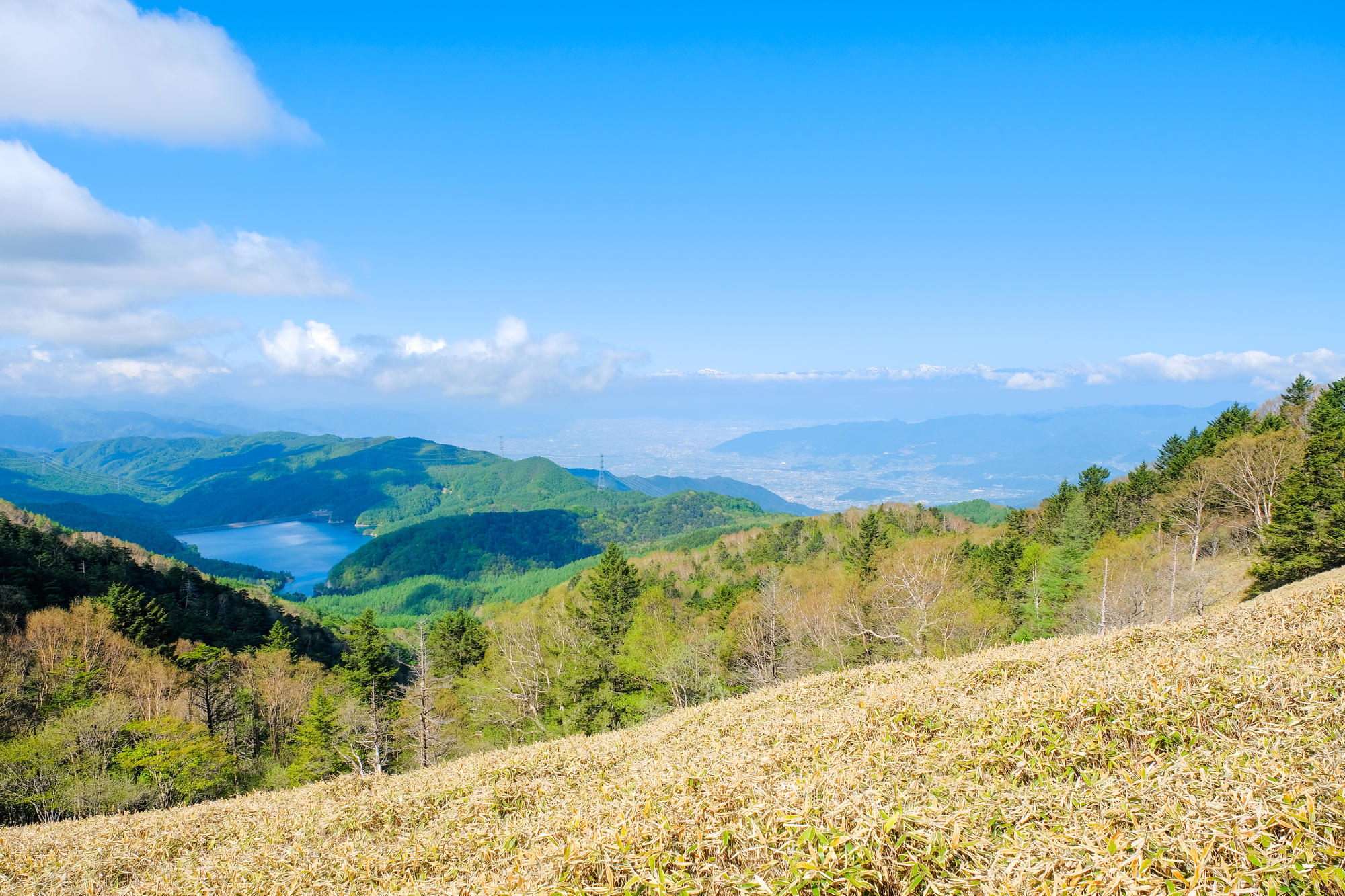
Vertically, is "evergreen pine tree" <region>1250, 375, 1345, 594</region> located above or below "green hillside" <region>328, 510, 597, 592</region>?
above

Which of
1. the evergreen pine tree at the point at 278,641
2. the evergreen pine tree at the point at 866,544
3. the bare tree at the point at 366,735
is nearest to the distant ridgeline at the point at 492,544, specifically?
the evergreen pine tree at the point at 278,641

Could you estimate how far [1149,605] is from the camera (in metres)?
26.2

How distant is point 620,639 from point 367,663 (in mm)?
13529

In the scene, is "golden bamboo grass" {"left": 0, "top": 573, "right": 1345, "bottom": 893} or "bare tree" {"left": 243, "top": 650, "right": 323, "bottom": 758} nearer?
"golden bamboo grass" {"left": 0, "top": 573, "right": 1345, "bottom": 893}

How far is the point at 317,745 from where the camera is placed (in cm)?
2706

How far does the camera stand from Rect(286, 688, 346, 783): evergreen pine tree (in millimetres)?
26094

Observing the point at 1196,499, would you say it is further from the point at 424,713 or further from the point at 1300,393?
the point at 424,713

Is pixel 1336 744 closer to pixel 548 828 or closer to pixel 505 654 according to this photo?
pixel 548 828

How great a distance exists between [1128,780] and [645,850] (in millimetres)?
2828

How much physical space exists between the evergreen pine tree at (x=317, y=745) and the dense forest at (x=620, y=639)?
0.31ft

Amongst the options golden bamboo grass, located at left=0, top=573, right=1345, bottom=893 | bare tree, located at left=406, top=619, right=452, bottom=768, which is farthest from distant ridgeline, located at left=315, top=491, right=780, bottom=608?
golden bamboo grass, located at left=0, top=573, right=1345, bottom=893

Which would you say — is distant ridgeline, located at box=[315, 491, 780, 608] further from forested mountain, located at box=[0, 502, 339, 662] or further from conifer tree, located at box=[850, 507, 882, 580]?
conifer tree, located at box=[850, 507, 882, 580]

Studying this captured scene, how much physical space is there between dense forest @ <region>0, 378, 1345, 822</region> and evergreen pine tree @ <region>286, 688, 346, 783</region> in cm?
10

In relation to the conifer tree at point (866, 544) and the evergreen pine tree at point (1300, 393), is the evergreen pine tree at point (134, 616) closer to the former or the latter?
the conifer tree at point (866, 544)
